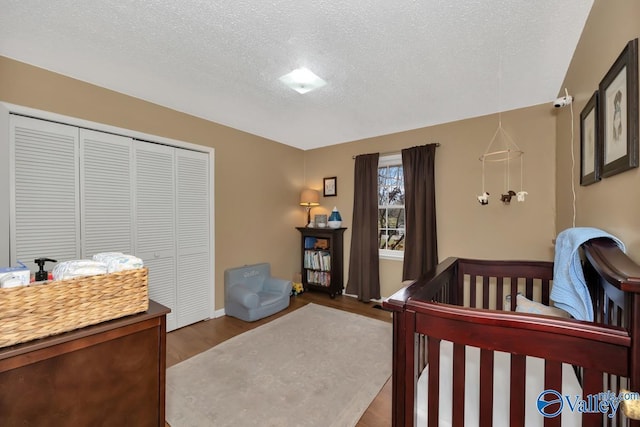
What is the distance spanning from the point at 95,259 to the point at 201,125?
92.2 inches

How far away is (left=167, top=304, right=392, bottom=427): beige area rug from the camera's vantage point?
165 centimetres

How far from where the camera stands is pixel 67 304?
878mm

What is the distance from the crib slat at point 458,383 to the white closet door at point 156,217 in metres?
2.74

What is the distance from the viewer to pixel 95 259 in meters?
1.08

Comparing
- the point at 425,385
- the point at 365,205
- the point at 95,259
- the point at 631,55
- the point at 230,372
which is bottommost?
the point at 230,372

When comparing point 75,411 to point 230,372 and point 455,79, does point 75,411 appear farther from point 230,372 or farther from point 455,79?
point 455,79

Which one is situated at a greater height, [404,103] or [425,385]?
[404,103]

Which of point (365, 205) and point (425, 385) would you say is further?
point (365, 205)

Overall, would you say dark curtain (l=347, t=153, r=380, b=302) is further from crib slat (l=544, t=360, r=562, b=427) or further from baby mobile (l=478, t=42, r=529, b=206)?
crib slat (l=544, t=360, r=562, b=427)

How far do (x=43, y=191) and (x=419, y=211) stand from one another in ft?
11.8

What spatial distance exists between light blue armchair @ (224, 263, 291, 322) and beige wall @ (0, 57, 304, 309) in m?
0.14

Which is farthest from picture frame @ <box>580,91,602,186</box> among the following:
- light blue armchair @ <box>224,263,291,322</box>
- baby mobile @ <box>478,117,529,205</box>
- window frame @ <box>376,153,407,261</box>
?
light blue armchair @ <box>224,263,291,322</box>

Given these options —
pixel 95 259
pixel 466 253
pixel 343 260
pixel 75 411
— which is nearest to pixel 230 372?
pixel 75 411

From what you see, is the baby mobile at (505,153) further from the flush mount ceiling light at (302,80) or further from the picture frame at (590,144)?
the flush mount ceiling light at (302,80)
